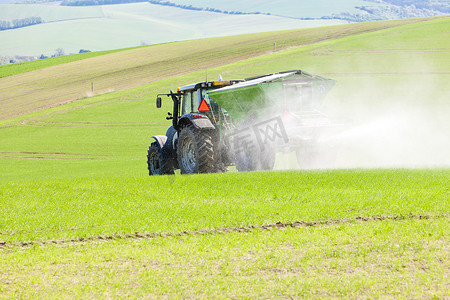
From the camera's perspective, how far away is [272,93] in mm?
14477

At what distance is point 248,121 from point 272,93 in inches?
43.5

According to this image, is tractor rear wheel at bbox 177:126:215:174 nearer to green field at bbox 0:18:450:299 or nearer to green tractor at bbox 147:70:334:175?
green tractor at bbox 147:70:334:175

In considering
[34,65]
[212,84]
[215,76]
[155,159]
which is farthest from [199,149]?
[34,65]

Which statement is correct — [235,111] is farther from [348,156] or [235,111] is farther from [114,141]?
[114,141]

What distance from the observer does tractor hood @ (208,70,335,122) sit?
1448 cm

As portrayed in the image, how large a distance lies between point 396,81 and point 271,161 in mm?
32475

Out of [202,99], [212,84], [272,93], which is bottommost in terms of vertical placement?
[202,99]

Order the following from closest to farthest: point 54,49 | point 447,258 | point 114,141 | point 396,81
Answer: point 447,258
point 114,141
point 396,81
point 54,49

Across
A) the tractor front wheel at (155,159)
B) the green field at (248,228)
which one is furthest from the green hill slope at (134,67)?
the tractor front wheel at (155,159)

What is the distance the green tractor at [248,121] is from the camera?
575 inches

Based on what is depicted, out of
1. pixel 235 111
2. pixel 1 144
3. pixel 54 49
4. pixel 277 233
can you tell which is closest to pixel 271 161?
pixel 235 111

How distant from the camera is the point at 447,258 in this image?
7031 mm

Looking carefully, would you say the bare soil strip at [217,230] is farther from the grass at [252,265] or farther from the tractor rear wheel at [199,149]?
the tractor rear wheel at [199,149]

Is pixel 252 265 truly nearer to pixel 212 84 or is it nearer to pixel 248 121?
pixel 248 121
